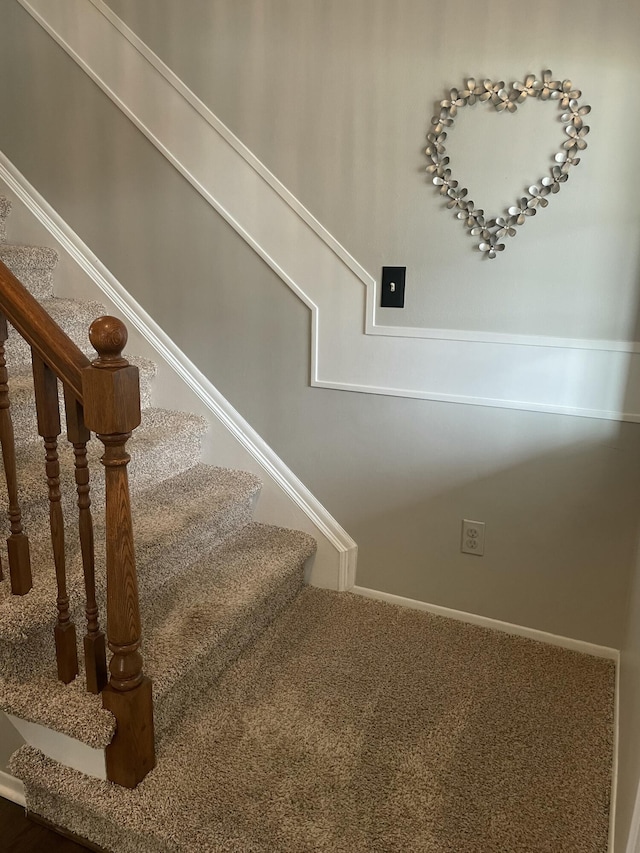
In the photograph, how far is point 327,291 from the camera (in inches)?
87.7

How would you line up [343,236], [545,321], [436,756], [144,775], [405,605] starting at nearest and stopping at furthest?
[144,775] < [436,756] < [545,321] < [343,236] < [405,605]

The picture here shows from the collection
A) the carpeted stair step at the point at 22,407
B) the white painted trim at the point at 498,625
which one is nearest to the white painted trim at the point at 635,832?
the white painted trim at the point at 498,625

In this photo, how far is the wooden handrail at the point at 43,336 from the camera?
140 centimetres

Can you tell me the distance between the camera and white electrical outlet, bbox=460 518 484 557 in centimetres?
218

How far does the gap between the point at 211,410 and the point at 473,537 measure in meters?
1.07

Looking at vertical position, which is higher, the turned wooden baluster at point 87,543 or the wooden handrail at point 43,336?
the wooden handrail at point 43,336

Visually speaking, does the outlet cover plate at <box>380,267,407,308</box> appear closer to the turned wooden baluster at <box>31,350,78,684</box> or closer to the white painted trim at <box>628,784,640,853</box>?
the turned wooden baluster at <box>31,350,78,684</box>

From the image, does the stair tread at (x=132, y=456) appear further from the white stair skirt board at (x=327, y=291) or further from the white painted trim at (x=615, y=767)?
the white painted trim at (x=615, y=767)

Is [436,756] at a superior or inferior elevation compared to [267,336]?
inferior

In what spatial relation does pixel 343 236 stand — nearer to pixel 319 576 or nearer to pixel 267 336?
pixel 267 336

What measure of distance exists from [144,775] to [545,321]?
5.28 feet

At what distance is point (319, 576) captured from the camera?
8.05 feet

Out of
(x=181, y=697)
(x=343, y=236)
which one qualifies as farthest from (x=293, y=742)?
(x=343, y=236)

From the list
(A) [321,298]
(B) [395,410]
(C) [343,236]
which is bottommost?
(B) [395,410]
